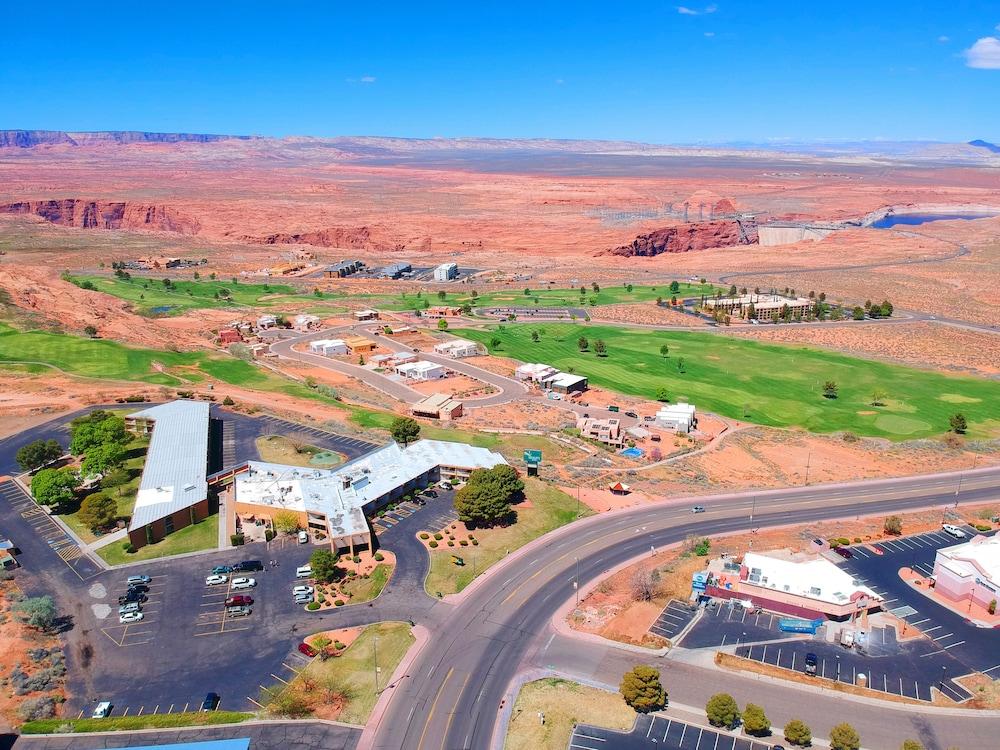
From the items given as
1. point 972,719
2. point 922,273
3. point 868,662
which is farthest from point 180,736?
point 922,273

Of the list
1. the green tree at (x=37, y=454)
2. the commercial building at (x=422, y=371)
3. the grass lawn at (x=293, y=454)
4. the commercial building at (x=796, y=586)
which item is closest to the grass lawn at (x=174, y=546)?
the grass lawn at (x=293, y=454)

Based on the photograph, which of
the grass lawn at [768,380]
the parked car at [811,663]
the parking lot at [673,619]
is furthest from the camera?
the grass lawn at [768,380]

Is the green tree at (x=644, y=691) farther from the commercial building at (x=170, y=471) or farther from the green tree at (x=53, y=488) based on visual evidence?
the green tree at (x=53, y=488)

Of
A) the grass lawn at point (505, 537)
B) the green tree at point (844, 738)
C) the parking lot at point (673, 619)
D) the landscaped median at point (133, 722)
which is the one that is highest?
the green tree at point (844, 738)

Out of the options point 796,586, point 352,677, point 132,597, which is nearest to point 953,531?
point 796,586

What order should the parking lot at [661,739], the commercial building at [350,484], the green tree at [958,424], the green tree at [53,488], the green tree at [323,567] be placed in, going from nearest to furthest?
the parking lot at [661,739] < the green tree at [323,567] < the commercial building at [350,484] < the green tree at [53,488] < the green tree at [958,424]

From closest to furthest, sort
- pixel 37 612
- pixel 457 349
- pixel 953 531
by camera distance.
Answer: pixel 37 612
pixel 953 531
pixel 457 349

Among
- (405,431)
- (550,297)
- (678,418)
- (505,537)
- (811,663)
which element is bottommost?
(811,663)

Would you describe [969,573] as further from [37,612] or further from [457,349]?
[457,349]
